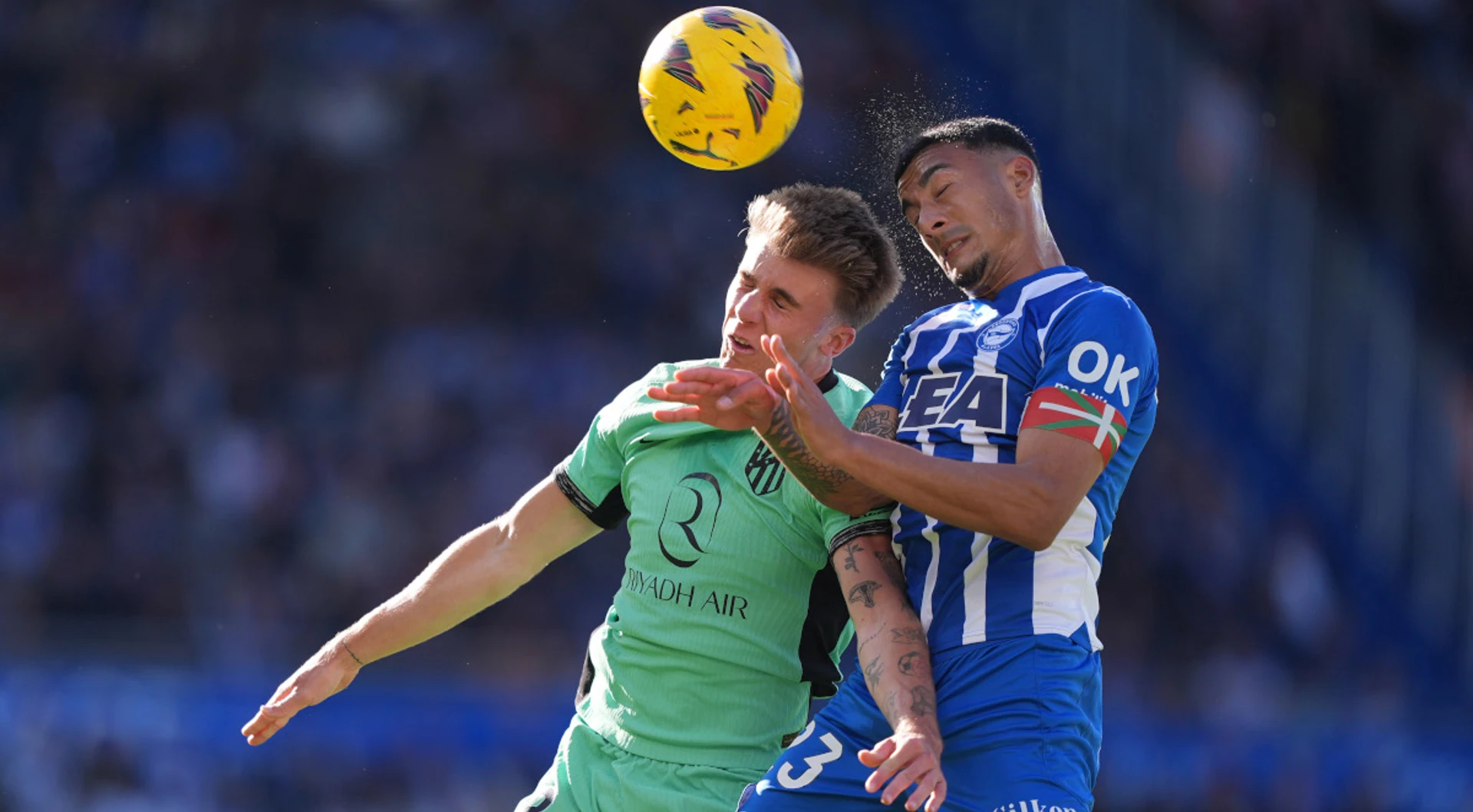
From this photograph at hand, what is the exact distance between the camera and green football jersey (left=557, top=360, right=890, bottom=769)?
3957 mm

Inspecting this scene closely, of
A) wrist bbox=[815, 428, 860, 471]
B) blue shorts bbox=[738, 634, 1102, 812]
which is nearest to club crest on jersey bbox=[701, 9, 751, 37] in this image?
wrist bbox=[815, 428, 860, 471]

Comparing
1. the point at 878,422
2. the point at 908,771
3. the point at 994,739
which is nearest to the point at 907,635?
the point at 994,739

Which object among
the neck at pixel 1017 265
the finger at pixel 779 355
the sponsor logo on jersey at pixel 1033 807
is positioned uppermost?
the neck at pixel 1017 265

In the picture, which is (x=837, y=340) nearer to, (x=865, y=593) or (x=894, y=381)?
(x=894, y=381)

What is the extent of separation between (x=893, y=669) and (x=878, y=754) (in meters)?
0.31

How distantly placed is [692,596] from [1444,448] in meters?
9.13

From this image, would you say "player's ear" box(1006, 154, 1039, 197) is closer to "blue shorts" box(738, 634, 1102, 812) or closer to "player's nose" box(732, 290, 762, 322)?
"player's nose" box(732, 290, 762, 322)

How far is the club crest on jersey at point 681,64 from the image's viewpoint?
4.36 m

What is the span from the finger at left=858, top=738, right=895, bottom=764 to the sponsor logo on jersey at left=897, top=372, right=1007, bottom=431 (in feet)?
2.54

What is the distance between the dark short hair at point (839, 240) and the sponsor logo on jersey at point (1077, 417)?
78 cm

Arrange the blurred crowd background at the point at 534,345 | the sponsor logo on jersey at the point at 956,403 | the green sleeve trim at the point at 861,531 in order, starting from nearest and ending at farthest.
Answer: the sponsor logo on jersey at the point at 956,403
the green sleeve trim at the point at 861,531
the blurred crowd background at the point at 534,345

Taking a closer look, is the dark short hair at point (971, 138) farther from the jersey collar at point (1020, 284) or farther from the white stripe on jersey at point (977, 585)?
the white stripe on jersey at point (977, 585)

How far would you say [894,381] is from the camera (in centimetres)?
389

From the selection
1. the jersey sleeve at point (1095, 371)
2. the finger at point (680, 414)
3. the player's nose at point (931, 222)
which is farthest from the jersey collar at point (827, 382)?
the finger at point (680, 414)
